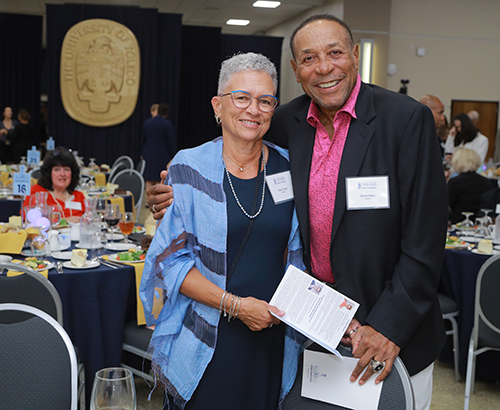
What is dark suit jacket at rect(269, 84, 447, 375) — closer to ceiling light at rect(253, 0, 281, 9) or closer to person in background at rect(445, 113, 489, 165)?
person in background at rect(445, 113, 489, 165)

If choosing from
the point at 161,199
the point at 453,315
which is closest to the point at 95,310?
the point at 161,199

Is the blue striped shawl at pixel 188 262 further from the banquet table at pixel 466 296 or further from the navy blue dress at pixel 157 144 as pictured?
the navy blue dress at pixel 157 144

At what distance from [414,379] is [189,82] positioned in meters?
12.2

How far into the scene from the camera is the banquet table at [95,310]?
8.70 feet

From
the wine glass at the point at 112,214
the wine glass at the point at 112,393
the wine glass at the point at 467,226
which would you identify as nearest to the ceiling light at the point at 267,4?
the wine glass at the point at 467,226

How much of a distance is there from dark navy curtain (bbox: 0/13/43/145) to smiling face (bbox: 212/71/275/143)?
12.2 meters

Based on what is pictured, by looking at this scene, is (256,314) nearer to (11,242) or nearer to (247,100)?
(247,100)

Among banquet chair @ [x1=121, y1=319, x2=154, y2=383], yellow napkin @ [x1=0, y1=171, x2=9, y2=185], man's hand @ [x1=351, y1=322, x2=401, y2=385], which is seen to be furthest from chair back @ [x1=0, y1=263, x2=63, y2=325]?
yellow napkin @ [x1=0, y1=171, x2=9, y2=185]

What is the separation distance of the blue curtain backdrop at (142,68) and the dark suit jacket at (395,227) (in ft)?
32.8

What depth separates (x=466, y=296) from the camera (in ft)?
11.4

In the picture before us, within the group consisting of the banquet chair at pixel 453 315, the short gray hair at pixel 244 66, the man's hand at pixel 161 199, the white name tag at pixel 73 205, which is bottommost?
the banquet chair at pixel 453 315

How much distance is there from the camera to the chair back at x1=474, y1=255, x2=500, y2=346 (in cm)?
300

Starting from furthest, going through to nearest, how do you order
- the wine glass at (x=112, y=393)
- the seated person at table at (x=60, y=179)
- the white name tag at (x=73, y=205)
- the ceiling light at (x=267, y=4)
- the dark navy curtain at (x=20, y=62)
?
the dark navy curtain at (x=20, y=62) → the ceiling light at (x=267, y=4) → the seated person at table at (x=60, y=179) → the white name tag at (x=73, y=205) → the wine glass at (x=112, y=393)

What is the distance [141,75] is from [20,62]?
3528mm
